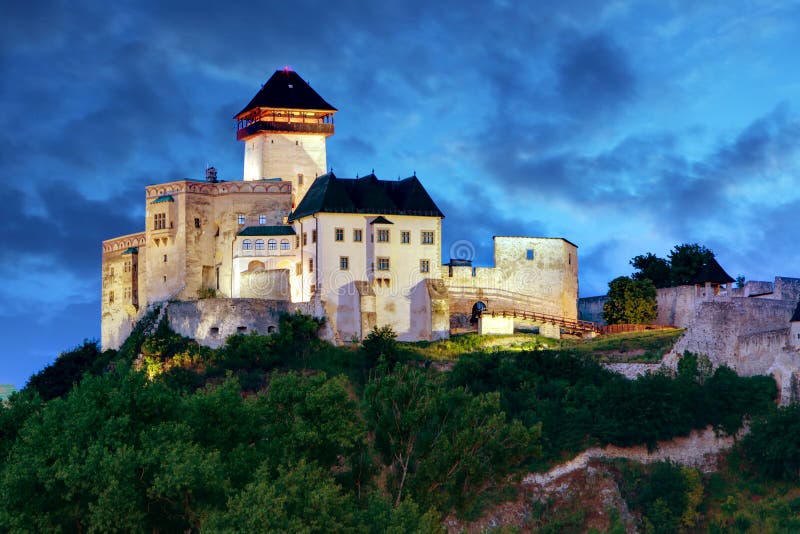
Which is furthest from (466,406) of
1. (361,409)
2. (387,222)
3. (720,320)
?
(387,222)

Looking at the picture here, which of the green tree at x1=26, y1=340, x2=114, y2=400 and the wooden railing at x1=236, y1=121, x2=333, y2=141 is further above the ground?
the wooden railing at x1=236, y1=121, x2=333, y2=141

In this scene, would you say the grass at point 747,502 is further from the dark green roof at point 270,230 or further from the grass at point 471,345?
the dark green roof at point 270,230

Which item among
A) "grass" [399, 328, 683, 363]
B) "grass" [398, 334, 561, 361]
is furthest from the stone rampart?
"grass" [399, 328, 683, 363]

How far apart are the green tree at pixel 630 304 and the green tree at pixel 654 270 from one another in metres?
6.16

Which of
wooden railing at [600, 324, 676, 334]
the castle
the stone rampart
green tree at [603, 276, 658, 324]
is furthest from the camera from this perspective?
green tree at [603, 276, 658, 324]

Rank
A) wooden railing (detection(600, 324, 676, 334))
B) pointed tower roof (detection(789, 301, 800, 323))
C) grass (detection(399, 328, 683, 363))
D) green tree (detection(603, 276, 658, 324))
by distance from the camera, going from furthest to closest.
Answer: green tree (detection(603, 276, 658, 324)) < wooden railing (detection(600, 324, 676, 334)) < grass (detection(399, 328, 683, 363)) < pointed tower roof (detection(789, 301, 800, 323))

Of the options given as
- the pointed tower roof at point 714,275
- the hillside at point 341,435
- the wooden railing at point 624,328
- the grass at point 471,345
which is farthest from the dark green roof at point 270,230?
the pointed tower roof at point 714,275

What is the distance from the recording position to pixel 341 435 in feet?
161

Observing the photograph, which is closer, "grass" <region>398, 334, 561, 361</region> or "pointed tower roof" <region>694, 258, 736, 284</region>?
"grass" <region>398, 334, 561, 361</region>

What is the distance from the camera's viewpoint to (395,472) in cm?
5275

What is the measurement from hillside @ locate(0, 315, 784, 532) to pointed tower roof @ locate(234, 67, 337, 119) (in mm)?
16226

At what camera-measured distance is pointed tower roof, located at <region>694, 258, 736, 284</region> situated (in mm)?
79625

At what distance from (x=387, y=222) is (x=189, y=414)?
106 ft

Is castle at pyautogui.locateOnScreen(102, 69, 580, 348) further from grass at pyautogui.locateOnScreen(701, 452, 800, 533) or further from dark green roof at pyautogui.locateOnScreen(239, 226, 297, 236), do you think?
grass at pyautogui.locateOnScreen(701, 452, 800, 533)
